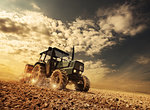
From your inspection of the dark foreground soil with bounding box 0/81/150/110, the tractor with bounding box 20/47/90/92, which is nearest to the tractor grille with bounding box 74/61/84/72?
the tractor with bounding box 20/47/90/92

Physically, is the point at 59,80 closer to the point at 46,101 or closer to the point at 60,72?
the point at 60,72

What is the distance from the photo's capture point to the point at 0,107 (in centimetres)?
219

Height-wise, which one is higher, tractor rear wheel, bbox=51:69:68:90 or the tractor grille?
the tractor grille

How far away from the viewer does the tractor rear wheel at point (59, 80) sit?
6.45 meters

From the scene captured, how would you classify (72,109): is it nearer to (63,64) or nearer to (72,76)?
(72,76)

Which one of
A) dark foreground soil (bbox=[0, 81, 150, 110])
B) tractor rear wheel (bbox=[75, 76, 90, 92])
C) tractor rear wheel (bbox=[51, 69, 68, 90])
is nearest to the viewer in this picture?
dark foreground soil (bbox=[0, 81, 150, 110])

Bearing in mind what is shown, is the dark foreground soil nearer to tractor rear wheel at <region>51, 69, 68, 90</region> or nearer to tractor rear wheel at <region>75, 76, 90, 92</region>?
tractor rear wheel at <region>51, 69, 68, 90</region>

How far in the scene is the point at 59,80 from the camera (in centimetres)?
704

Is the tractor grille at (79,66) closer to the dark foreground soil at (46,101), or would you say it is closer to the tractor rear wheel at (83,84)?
the tractor rear wheel at (83,84)

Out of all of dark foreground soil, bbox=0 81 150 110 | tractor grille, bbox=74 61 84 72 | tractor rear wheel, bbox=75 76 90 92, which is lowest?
dark foreground soil, bbox=0 81 150 110

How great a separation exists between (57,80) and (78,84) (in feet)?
7.84

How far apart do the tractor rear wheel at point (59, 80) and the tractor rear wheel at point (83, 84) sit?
2051 mm

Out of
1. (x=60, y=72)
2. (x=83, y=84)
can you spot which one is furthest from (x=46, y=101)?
(x=83, y=84)

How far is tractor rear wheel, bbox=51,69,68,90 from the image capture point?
6.45 metres
